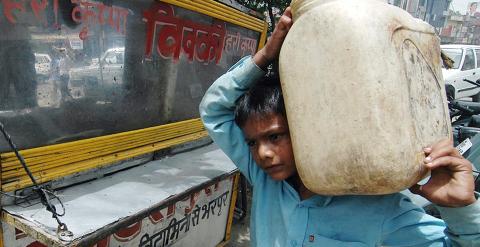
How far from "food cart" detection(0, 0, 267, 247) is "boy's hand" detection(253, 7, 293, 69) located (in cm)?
80

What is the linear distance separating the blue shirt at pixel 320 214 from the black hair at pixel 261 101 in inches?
1.2

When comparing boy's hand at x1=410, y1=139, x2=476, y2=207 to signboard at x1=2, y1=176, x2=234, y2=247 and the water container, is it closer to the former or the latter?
the water container

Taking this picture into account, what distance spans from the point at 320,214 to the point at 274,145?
0.86 feet

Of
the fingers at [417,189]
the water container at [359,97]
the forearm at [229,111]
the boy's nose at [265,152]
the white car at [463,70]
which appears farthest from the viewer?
the white car at [463,70]

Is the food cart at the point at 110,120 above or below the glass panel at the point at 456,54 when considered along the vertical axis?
below

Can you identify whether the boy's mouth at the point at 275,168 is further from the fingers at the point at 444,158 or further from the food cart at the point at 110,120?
the food cart at the point at 110,120

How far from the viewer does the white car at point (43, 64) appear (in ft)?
4.94

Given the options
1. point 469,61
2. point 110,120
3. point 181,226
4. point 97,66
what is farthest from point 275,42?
point 469,61

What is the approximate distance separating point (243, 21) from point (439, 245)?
2.00 metres

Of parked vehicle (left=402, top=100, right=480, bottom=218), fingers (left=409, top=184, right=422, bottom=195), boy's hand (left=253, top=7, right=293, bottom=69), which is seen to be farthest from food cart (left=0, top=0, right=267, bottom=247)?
parked vehicle (left=402, top=100, right=480, bottom=218)

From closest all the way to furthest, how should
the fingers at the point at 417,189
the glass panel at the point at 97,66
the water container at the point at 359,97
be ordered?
the water container at the point at 359,97, the fingers at the point at 417,189, the glass panel at the point at 97,66

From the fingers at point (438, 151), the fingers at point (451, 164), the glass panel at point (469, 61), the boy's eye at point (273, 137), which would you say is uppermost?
the glass panel at point (469, 61)

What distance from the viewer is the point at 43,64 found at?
1528mm

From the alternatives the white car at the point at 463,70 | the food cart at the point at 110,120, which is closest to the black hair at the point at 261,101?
the food cart at the point at 110,120
